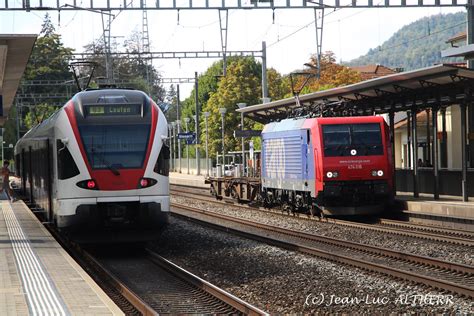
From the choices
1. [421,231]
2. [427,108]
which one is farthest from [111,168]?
[427,108]

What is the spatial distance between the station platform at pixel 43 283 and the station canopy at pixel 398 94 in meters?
10.4

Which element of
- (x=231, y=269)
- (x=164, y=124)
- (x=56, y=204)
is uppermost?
(x=164, y=124)

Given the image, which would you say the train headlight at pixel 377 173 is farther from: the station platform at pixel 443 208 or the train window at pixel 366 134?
the station platform at pixel 443 208

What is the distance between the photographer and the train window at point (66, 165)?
17016 millimetres

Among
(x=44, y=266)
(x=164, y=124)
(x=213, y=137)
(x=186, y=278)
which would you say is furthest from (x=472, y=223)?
(x=213, y=137)

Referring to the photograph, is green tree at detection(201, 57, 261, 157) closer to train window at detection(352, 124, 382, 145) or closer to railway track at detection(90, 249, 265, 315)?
train window at detection(352, 124, 382, 145)

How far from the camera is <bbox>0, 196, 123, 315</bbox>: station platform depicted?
10.1 meters

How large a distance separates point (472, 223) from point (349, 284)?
10.0 m

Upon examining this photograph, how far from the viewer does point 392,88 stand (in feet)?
88.1

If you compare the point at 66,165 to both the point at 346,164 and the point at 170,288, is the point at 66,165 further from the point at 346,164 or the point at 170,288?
the point at 346,164

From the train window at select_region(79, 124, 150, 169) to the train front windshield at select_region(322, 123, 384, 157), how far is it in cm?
904

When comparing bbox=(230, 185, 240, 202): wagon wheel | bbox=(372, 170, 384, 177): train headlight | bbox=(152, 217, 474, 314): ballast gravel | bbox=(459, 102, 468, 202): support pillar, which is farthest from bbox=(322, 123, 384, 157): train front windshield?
bbox=(230, 185, 240, 202): wagon wheel

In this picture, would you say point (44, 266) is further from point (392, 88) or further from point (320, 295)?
point (392, 88)

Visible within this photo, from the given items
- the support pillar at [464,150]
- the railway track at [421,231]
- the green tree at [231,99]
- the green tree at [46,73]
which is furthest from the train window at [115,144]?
the green tree at [46,73]
